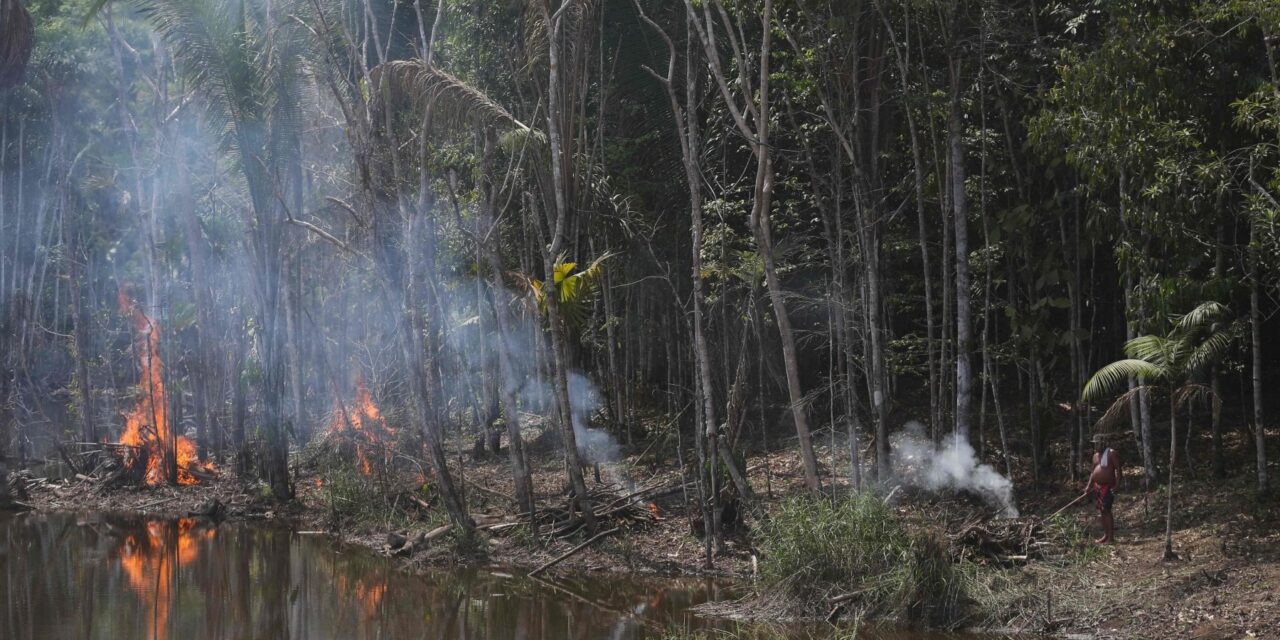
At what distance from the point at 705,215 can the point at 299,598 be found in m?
10.2

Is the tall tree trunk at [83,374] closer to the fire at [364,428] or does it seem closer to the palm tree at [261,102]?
the palm tree at [261,102]

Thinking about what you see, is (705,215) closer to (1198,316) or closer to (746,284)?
(746,284)

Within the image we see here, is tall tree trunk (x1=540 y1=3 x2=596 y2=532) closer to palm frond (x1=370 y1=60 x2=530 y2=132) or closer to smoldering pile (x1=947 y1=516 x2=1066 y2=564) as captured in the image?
palm frond (x1=370 y1=60 x2=530 y2=132)

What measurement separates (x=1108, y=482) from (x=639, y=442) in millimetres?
11062

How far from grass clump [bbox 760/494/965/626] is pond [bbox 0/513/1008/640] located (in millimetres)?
452

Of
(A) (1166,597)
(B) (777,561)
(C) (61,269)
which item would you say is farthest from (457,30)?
(C) (61,269)

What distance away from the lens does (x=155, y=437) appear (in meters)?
24.8

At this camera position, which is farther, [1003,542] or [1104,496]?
[1104,496]

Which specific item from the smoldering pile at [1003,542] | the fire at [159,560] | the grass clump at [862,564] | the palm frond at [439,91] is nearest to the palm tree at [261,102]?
the fire at [159,560]

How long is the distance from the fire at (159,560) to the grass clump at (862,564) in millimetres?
6800

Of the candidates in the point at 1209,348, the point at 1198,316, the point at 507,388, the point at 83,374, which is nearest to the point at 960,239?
the point at 1209,348

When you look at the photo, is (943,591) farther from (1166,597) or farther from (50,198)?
(50,198)

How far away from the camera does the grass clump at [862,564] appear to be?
39.5ft

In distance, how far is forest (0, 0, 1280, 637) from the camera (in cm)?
1284
